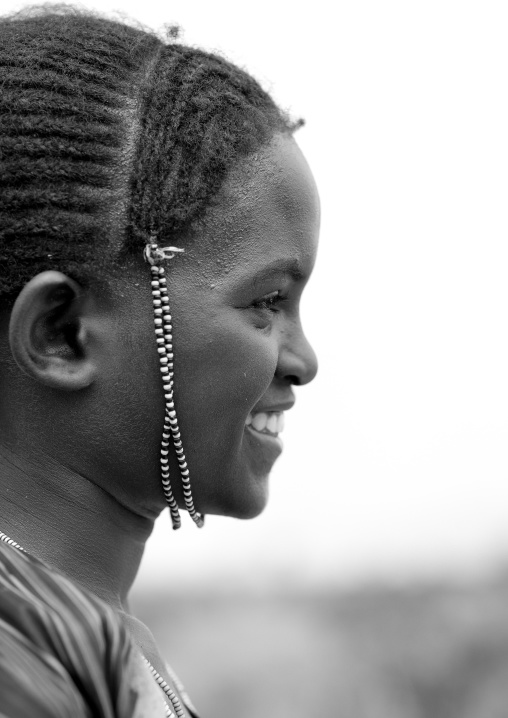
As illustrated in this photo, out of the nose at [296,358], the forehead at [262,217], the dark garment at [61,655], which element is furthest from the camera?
the nose at [296,358]

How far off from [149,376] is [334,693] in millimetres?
4089

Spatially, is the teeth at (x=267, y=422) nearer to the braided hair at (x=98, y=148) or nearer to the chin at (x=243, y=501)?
the chin at (x=243, y=501)

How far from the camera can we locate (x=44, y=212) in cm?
222

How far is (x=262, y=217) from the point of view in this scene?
93.1 inches

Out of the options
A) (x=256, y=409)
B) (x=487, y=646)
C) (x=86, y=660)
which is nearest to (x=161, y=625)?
(x=487, y=646)

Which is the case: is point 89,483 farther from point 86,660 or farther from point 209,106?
point 209,106

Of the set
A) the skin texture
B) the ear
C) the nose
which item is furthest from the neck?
the nose

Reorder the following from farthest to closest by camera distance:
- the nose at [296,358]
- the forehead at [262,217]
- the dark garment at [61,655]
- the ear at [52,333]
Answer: the nose at [296,358] < the forehead at [262,217] < the ear at [52,333] < the dark garment at [61,655]

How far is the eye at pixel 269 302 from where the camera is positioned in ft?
7.87

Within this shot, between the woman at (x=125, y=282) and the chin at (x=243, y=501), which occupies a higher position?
the woman at (x=125, y=282)

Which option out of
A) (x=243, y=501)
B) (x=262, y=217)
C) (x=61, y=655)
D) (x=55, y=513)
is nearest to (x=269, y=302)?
(x=262, y=217)

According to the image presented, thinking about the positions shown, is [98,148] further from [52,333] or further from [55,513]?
[55,513]

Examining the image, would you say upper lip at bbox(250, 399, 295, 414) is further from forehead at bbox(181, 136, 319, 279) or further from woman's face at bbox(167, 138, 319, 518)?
forehead at bbox(181, 136, 319, 279)

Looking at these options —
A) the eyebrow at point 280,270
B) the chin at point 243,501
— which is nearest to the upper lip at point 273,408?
the chin at point 243,501
